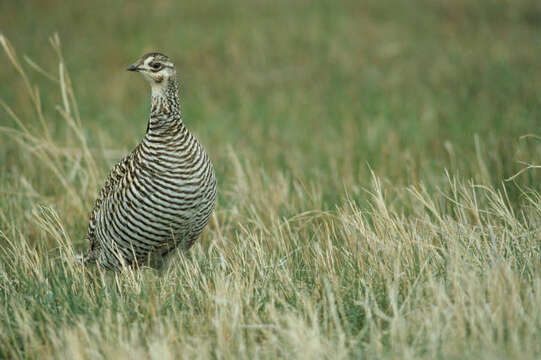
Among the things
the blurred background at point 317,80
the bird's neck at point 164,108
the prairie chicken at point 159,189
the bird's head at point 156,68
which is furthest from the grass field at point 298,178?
the bird's head at point 156,68

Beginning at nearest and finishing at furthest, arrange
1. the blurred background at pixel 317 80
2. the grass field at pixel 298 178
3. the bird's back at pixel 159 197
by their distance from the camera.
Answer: the grass field at pixel 298 178 < the bird's back at pixel 159 197 < the blurred background at pixel 317 80

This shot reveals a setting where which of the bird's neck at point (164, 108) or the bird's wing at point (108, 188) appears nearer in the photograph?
the bird's neck at point (164, 108)

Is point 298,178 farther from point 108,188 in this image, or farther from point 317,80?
point 317,80

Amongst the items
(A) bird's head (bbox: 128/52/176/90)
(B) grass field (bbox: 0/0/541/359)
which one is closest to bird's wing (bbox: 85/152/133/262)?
(B) grass field (bbox: 0/0/541/359)

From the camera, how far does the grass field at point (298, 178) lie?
282 centimetres

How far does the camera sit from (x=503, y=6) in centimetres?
1355

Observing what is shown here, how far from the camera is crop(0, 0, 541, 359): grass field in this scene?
282cm

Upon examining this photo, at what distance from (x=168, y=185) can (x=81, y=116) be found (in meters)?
6.51

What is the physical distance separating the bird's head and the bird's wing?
20.8 inches

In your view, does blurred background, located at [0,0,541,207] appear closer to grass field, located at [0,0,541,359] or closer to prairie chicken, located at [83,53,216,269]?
grass field, located at [0,0,541,359]

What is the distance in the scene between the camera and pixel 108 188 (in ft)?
13.9

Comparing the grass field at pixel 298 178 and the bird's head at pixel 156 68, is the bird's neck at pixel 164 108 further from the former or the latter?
the grass field at pixel 298 178

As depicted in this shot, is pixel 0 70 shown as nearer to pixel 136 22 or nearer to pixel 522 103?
pixel 136 22

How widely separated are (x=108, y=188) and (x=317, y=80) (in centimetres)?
712
